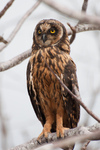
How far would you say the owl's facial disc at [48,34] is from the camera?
388 cm

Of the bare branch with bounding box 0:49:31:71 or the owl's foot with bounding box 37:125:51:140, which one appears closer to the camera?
the owl's foot with bounding box 37:125:51:140

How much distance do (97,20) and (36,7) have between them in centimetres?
294

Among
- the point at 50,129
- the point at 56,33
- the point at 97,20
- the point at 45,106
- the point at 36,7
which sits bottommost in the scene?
the point at 50,129

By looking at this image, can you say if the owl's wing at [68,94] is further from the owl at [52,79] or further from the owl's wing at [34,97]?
the owl's wing at [34,97]

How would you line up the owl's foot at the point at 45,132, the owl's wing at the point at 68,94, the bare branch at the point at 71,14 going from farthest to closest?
the owl's wing at the point at 68,94, the owl's foot at the point at 45,132, the bare branch at the point at 71,14

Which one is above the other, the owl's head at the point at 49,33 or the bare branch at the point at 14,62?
the owl's head at the point at 49,33

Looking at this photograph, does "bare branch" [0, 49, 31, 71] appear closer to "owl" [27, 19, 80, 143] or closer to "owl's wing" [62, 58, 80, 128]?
"owl" [27, 19, 80, 143]

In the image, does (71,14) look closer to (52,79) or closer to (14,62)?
(52,79)

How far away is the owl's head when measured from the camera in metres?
3.89

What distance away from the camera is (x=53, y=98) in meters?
3.58

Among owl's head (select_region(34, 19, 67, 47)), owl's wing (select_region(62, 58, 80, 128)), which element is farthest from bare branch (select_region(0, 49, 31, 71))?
owl's wing (select_region(62, 58, 80, 128))

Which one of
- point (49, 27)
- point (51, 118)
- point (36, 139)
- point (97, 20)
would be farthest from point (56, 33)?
point (97, 20)

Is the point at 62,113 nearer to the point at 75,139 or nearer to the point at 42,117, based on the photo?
the point at 42,117

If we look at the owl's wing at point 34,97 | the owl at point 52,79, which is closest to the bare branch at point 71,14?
the owl at point 52,79
